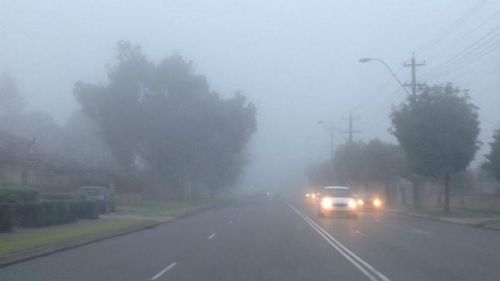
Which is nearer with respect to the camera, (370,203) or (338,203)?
(338,203)

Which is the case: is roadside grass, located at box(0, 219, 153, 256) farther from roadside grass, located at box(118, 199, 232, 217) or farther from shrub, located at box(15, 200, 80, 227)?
roadside grass, located at box(118, 199, 232, 217)

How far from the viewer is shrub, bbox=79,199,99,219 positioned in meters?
45.5

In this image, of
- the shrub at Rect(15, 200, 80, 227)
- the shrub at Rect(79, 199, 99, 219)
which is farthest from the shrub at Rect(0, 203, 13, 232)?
the shrub at Rect(79, 199, 99, 219)

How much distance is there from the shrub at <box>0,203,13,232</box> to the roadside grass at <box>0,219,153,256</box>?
0.62 m

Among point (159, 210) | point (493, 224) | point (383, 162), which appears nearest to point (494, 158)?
point (493, 224)

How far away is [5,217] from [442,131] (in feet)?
115

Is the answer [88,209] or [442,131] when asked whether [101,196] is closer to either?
[88,209]

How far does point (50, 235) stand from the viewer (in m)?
32.0

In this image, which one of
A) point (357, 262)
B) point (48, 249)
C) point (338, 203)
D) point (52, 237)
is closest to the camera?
point (357, 262)

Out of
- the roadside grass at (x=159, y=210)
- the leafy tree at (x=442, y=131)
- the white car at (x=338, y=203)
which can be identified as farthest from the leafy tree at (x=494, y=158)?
the roadside grass at (x=159, y=210)

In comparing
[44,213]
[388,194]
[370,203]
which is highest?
[388,194]

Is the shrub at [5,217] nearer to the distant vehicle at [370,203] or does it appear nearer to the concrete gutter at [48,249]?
the concrete gutter at [48,249]

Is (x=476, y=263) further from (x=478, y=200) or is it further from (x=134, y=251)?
(x=478, y=200)

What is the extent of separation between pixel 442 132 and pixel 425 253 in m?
35.5
